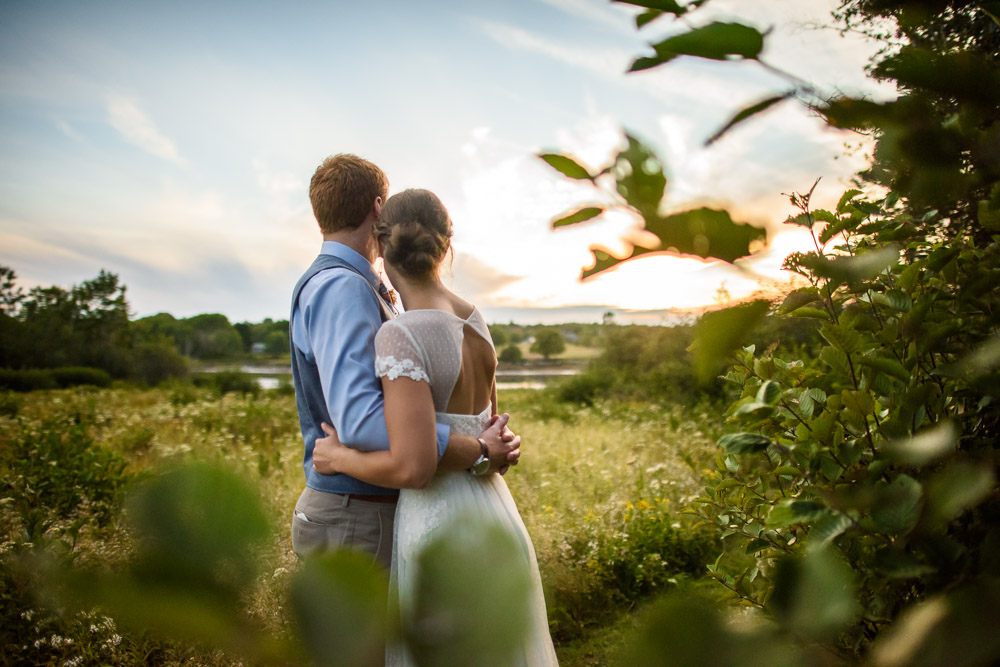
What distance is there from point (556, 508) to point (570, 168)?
4760 millimetres

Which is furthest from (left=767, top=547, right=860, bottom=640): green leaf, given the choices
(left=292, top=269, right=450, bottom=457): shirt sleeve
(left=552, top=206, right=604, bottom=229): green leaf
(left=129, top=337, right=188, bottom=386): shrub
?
(left=129, top=337, right=188, bottom=386): shrub

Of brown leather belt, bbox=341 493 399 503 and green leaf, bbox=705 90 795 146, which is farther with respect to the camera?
brown leather belt, bbox=341 493 399 503

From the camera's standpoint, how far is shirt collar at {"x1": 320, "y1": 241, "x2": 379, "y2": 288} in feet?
6.57

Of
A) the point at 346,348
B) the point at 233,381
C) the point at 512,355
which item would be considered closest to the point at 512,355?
the point at 512,355

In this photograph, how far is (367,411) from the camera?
164cm

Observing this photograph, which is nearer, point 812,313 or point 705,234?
point 705,234

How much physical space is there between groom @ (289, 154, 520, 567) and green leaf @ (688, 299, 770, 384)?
1.34 metres

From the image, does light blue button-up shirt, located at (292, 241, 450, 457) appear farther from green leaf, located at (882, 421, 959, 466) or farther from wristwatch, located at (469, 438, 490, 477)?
green leaf, located at (882, 421, 959, 466)

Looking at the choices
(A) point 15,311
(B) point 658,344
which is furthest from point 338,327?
(A) point 15,311

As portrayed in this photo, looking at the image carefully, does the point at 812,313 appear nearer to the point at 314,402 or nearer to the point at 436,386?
the point at 436,386

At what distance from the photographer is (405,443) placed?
5.18ft

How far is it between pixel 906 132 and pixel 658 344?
14.0 meters

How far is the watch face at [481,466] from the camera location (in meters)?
1.92

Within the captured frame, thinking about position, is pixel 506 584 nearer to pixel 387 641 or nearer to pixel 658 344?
pixel 387 641
